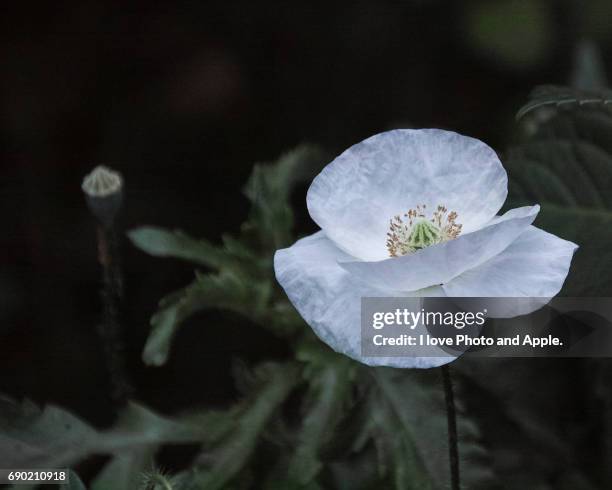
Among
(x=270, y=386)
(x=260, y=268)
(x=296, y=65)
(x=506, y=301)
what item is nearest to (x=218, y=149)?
(x=296, y=65)

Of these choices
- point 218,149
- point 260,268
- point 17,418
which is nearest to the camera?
point 17,418

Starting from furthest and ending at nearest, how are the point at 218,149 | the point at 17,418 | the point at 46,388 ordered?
1. the point at 218,149
2. the point at 46,388
3. the point at 17,418

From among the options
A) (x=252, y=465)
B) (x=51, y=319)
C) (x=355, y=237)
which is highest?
(x=51, y=319)

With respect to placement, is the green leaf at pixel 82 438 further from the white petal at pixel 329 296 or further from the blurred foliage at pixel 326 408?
the white petal at pixel 329 296

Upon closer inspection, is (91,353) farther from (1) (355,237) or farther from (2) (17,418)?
(1) (355,237)

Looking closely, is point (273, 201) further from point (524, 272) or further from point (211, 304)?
point (524, 272)

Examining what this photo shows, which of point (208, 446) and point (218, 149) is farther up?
point (218, 149)

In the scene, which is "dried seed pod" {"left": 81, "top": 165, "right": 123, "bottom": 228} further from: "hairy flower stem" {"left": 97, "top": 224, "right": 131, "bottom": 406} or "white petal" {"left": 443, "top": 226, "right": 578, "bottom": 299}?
"white petal" {"left": 443, "top": 226, "right": 578, "bottom": 299}
